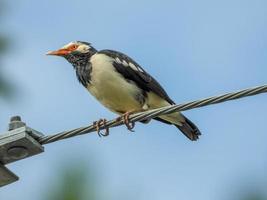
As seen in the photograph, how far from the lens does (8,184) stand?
5887 mm

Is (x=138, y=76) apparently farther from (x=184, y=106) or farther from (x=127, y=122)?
(x=184, y=106)

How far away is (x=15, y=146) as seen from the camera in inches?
234

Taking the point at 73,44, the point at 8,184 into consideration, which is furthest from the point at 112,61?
the point at 8,184

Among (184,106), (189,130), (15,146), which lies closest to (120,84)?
(189,130)

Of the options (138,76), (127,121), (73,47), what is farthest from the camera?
(73,47)

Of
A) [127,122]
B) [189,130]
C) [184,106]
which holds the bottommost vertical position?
[184,106]

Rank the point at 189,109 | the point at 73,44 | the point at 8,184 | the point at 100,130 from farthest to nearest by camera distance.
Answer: the point at 73,44 < the point at 100,130 < the point at 189,109 < the point at 8,184

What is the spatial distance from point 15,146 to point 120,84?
141 inches

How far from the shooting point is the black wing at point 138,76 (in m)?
9.59

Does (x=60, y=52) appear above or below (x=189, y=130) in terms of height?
above

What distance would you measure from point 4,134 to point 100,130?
233 cm

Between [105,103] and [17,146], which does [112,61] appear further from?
[17,146]

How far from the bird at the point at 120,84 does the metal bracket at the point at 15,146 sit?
3.18 m

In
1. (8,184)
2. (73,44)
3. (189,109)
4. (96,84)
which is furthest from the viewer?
(73,44)
